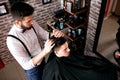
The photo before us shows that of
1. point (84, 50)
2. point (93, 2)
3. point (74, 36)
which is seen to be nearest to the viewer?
point (93, 2)

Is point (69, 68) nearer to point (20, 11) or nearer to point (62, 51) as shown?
point (62, 51)

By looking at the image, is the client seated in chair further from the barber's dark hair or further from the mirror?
the mirror

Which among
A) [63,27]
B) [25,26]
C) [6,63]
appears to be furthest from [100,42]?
[6,63]

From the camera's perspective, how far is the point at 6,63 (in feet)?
9.29

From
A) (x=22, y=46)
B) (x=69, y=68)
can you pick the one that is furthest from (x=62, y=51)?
(x=22, y=46)

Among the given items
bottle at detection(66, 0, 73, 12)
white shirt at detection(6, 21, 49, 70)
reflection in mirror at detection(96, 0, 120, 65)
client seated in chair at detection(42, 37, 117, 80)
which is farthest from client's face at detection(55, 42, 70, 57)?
reflection in mirror at detection(96, 0, 120, 65)

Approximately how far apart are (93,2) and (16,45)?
1398 mm

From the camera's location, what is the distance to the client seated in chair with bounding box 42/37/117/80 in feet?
4.89

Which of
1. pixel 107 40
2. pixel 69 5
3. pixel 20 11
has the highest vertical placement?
pixel 20 11

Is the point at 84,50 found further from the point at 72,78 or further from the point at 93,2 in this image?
the point at 72,78

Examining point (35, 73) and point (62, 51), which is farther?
point (35, 73)

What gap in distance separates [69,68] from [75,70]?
79 millimetres

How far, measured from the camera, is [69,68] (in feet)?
5.27

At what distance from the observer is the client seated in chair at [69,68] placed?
4.89 ft
